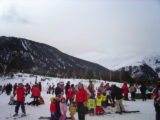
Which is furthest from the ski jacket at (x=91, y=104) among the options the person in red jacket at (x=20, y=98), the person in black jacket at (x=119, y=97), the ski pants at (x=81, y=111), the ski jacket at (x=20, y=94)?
the ski jacket at (x=20, y=94)

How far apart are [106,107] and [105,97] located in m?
0.91

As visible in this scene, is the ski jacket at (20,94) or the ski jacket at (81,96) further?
the ski jacket at (20,94)

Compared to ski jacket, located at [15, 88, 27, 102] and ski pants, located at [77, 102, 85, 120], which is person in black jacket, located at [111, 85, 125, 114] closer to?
ski pants, located at [77, 102, 85, 120]

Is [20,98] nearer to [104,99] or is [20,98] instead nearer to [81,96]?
[81,96]

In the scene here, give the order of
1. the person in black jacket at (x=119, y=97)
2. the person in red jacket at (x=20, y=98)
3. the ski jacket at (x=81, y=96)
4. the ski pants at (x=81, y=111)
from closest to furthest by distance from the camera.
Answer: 1. the ski pants at (x=81, y=111)
2. the ski jacket at (x=81, y=96)
3. the person in red jacket at (x=20, y=98)
4. the person in black jacket at (x=119, y=97)

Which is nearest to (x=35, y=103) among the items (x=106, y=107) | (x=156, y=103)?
(x=106, y=107)

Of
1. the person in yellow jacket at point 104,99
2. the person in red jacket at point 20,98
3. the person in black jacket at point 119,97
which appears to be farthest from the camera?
the person in yellow jacket at point 104,99

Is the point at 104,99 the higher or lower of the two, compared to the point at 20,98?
lower

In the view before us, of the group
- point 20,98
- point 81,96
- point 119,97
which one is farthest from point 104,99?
point 20,98

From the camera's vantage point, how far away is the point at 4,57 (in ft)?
640

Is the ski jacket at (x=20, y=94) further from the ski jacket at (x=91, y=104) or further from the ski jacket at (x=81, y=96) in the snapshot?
the ski jacket at (x=91, y=104)

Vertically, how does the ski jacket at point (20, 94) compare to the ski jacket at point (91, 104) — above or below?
above

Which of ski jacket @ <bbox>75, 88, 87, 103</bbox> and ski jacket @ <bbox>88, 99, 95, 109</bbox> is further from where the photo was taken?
ski jacket @ <bbox>88, 99, 95, 109</bbox>

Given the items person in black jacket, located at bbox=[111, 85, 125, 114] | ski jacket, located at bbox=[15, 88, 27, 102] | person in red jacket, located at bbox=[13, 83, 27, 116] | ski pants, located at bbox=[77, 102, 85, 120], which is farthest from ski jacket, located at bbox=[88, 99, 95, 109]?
ski jacket, located at bbox=[15, 88, 27, 102]
